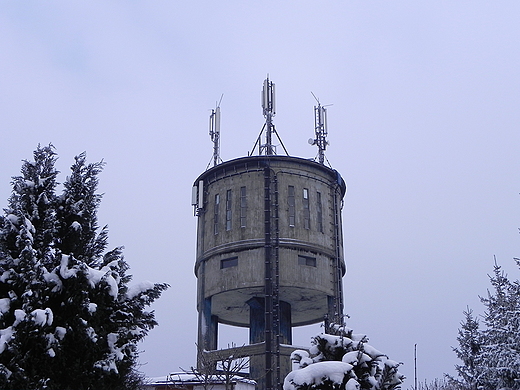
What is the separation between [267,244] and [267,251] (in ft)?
1.11

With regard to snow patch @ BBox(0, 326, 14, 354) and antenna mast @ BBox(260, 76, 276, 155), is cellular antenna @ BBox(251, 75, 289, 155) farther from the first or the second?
snow patch @ BBox(0, 326, 14, 354)

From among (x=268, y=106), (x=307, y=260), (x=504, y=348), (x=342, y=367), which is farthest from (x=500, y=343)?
(x=268, y=106)

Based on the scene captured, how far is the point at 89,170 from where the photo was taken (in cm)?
1078

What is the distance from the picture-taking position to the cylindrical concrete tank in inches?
1122

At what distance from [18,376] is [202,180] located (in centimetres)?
2322

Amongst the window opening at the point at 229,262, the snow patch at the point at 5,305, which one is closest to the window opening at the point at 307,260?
the window opening at the point at 229,262

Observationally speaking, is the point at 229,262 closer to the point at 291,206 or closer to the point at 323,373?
the point at 291,206

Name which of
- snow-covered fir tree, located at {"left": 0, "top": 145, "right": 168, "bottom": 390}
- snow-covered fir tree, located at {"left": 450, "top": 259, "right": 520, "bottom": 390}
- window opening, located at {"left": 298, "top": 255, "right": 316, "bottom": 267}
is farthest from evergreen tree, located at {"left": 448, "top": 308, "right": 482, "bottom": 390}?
snow-covered fir tree, located at {"left": 0, "top": 145, "right": 168, "bottom": 390}

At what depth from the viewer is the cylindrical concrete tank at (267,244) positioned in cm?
2850

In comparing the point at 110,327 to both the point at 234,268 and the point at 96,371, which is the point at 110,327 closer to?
the point at 96,371

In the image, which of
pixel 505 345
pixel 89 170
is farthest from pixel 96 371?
pixel 505 345

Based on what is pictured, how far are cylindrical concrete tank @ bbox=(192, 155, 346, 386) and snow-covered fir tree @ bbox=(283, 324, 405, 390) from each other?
49.2 feet

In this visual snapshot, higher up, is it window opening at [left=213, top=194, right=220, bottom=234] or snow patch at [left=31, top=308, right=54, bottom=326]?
window opening at [left=213, top=194, right=220, bottom=234]

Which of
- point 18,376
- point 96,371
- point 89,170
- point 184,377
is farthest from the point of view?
point 184,377
